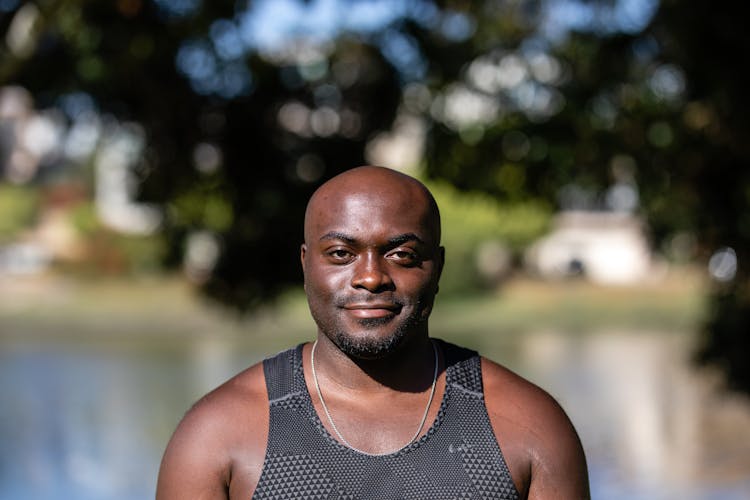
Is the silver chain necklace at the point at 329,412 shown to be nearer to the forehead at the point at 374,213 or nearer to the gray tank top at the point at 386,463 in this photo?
the gray tank top at the point at 386,463

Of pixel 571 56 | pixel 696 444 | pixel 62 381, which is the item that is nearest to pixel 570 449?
pixel 571 56

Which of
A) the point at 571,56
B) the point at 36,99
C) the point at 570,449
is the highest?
the point at 571,56

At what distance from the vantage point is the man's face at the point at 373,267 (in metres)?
2.64

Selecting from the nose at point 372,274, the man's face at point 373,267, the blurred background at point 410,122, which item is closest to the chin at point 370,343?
the man's face at point 373,267

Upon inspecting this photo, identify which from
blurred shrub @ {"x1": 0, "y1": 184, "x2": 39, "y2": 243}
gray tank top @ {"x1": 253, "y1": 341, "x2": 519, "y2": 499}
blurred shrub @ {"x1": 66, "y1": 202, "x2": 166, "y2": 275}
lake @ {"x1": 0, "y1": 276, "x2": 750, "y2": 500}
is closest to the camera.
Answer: gray tank top @ {"x1": 253, "y1": 341, "x2": 519, "y2": 499}

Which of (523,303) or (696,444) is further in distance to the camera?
(523,303)

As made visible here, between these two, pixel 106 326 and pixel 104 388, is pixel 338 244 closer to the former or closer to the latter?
pixel 104 388

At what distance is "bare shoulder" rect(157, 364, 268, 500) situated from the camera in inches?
104

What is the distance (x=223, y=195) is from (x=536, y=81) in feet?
8.91

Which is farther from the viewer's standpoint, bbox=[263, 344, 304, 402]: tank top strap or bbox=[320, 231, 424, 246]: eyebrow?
bbox=[263, 344, 304, 402]: tank top strap

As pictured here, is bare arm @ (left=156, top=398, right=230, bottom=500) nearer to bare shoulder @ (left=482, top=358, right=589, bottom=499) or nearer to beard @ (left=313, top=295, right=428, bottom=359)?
beard @ (left=313, top=295, right=428, bottom=359)

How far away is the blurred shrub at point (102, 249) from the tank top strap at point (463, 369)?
118 ft

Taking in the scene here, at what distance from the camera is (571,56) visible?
32.6 ft

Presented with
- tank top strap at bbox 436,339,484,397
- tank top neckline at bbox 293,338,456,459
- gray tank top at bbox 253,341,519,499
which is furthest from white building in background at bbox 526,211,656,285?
gray tank top at bbox 253,341,519,499
